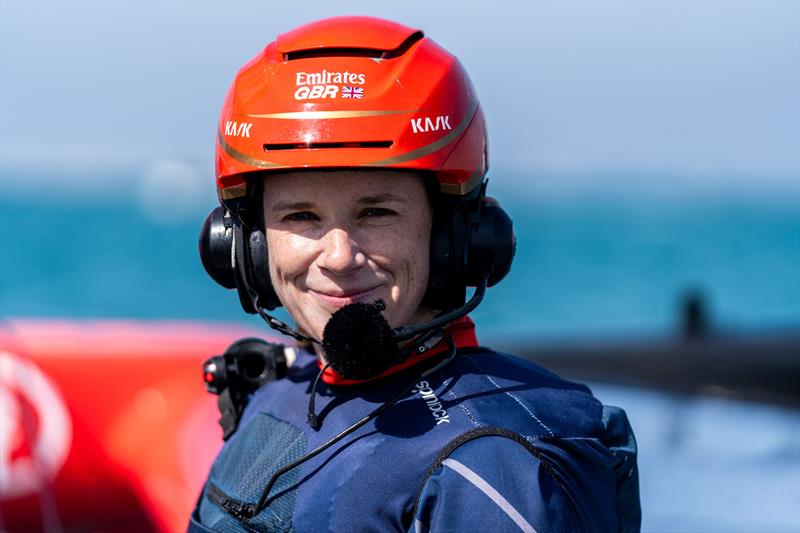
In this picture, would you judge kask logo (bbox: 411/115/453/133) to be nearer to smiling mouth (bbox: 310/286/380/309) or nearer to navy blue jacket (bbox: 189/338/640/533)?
smiling mouth (bbox: 310/286/380/309)

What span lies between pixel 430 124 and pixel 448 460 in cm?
56

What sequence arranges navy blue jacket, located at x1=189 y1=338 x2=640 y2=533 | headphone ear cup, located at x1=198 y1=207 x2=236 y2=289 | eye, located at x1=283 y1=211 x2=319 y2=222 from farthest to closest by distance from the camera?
headphone ear cup, located at x1=198 y1=207 x2=236 y2=289 < eye, located at x1=283 y1=211 x2=319 y2=222 < navy blue jacket, located at x1=189 y1=338 x2=640 y2=533

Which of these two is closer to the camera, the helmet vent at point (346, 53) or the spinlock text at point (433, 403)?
the spinlock text at point (433, 403)

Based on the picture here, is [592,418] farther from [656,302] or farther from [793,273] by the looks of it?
[793,273]

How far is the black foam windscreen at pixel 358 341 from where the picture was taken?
1.77 m

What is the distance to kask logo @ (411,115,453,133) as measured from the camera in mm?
1845

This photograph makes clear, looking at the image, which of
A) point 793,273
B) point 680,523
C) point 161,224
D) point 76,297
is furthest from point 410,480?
point 161,224

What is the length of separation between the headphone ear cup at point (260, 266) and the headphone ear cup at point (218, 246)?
3.2 inches

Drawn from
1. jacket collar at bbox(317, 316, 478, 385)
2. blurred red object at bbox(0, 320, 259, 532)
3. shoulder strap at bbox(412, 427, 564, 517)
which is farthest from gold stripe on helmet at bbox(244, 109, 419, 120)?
blurred red object at bbox(0, 320, 259, 532)

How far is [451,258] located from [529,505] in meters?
0.49

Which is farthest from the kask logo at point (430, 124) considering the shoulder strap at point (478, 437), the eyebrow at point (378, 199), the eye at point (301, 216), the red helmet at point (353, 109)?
the shoulder strap at point (478, 437)

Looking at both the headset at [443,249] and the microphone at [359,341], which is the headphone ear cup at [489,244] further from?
the microphone at [359,341]

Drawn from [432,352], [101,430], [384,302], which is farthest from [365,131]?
[101,430]

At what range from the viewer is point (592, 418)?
6.33 ft
